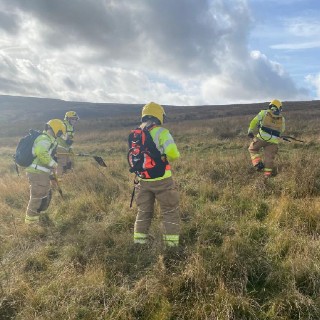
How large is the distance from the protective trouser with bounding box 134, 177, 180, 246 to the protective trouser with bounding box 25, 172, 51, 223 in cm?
278

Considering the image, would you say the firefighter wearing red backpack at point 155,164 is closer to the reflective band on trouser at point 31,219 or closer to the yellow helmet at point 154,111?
the yellow helmet at point 154,111

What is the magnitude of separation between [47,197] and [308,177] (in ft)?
18.3

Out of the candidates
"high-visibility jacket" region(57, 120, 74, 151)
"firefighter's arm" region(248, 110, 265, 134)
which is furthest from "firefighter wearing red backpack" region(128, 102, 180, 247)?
"high-visibility jacket" region(57, 120, 74, 151)

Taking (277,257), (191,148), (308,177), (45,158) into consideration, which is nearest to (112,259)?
(277,257)

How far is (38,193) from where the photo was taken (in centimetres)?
770

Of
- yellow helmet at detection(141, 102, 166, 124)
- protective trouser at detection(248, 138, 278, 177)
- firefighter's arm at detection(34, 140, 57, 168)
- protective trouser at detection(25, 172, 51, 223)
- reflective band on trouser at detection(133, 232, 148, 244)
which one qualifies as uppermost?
yellow helmet at detection(141, 102, 166, 124)

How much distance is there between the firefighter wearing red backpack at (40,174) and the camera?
24.2 ft

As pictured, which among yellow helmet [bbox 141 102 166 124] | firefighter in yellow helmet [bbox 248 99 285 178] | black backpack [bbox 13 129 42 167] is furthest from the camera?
firefighter in yellow helmet [bbox 248 99 285 178]

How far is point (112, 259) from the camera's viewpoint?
5.28 metres

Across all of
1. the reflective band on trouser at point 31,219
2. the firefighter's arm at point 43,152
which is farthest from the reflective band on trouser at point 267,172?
the reflective band on trouser at point 31,219

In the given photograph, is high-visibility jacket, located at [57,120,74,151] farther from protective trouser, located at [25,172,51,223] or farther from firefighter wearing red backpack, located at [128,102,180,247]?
firefighter wearing red backpack, located at [128,102,180,247]

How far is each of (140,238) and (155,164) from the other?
48.1 inches

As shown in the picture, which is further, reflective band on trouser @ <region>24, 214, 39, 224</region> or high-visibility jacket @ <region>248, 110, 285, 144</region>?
high-visibility jacket @ <region>248, 110, 285, 144</region>

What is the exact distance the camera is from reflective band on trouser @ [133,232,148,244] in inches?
225
